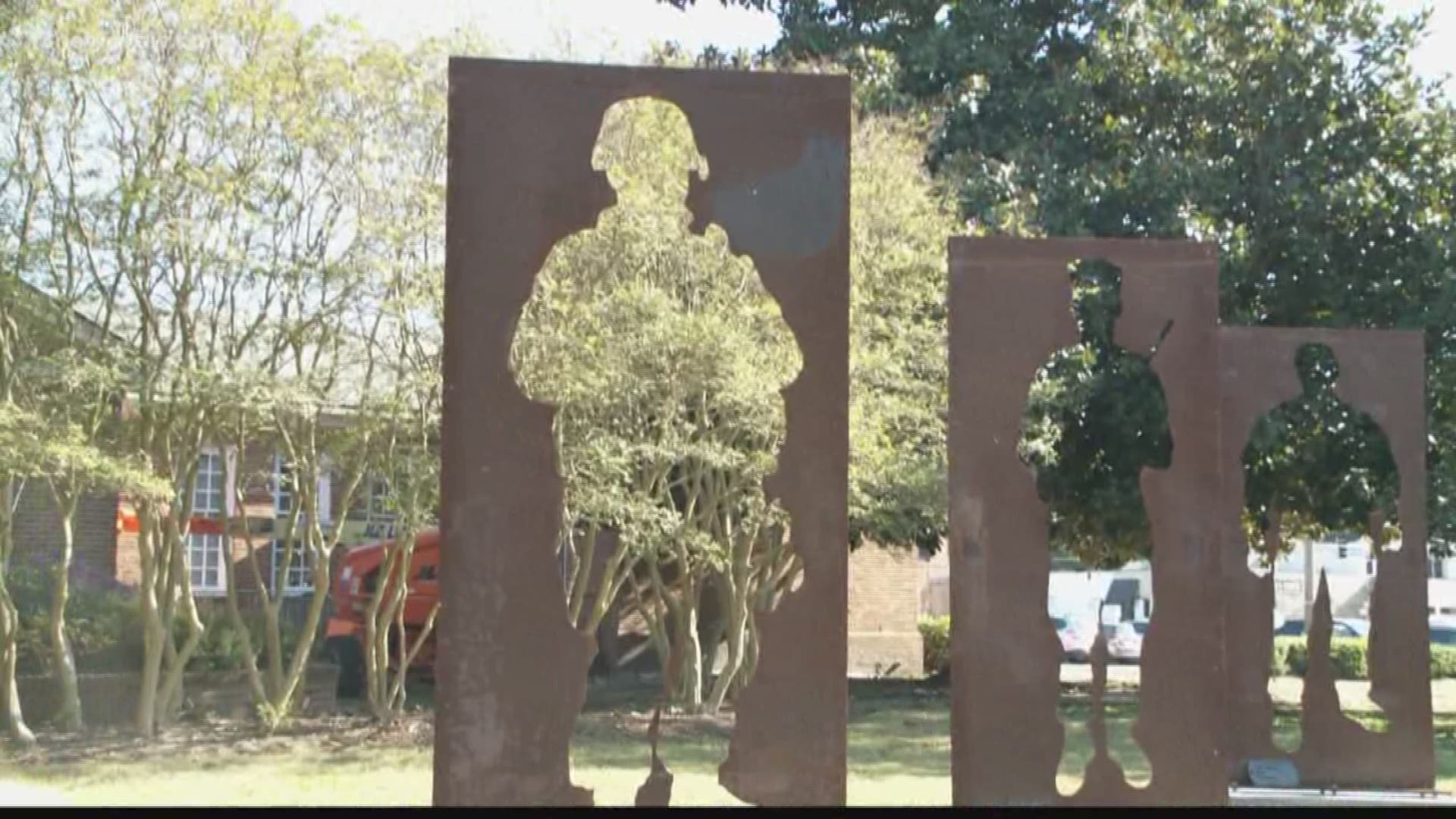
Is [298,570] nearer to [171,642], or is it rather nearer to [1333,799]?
[171,642]

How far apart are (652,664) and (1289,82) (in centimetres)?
1104

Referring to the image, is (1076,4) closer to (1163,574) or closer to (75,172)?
(75,172)

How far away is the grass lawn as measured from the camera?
12.5 metres

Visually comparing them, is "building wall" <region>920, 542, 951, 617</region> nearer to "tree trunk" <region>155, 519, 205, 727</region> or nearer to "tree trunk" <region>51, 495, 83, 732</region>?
"tree trunk" <region>155, 519, 205, 727</region>

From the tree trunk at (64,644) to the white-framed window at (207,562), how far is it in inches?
250

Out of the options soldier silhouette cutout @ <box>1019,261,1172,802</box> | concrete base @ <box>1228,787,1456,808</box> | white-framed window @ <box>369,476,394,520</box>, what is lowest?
concrete base @ <box>1228,787,1456,808</box>

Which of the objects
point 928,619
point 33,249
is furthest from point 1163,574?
point 928,619

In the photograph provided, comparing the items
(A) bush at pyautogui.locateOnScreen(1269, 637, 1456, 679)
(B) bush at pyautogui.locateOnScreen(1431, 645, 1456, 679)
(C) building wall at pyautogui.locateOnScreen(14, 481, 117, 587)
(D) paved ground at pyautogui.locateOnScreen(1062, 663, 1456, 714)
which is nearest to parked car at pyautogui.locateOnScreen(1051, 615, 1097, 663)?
(D) paved ground at pyautogui.locateOnScreen(1062, 663, 1456, 714)

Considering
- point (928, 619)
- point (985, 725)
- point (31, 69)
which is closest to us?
point (985, 725)

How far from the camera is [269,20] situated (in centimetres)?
1486

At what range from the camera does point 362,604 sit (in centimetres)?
1983

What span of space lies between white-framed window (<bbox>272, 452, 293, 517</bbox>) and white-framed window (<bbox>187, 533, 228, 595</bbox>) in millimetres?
894

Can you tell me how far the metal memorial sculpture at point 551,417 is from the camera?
7691 millimetres

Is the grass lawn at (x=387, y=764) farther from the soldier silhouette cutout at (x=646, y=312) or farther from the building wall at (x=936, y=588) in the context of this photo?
the building wall at (x=936, y=588)
